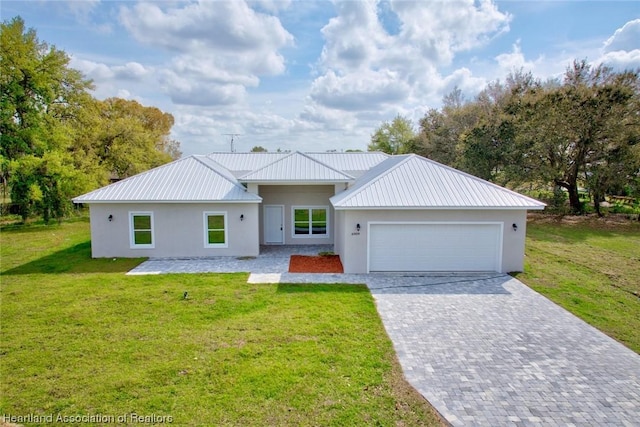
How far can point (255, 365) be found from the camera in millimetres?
6672

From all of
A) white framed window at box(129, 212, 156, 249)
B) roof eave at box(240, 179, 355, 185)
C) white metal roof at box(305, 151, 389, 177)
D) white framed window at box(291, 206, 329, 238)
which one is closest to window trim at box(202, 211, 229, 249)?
roof eave at box(240, 179, 355, 185)

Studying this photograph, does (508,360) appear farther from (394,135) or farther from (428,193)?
(394,135)

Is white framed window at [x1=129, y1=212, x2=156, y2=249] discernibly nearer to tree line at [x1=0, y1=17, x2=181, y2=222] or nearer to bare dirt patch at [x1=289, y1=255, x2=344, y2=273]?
bare dirt patch at [x1=289, y1=255, x2=344, y2=273]

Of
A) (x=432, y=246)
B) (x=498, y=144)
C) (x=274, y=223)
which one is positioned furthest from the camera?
(x=498, y=144)

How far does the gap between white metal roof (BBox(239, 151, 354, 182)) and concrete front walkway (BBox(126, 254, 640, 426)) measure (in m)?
5.28

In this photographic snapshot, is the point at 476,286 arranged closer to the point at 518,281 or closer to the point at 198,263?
the point at 518,281

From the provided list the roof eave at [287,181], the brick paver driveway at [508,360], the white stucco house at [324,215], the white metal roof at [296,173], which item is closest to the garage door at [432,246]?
the white stucco house at [324,215]

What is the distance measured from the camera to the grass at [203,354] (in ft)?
18.2

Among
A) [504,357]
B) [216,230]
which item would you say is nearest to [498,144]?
[216,230]

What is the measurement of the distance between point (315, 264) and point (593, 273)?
33.5ft

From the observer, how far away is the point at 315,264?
14078 millimetres

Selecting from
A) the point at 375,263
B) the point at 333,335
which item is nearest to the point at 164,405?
the point at 333,335

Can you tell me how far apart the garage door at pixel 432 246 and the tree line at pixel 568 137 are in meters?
16.8

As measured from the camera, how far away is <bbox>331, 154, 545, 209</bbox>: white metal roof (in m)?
12.4
